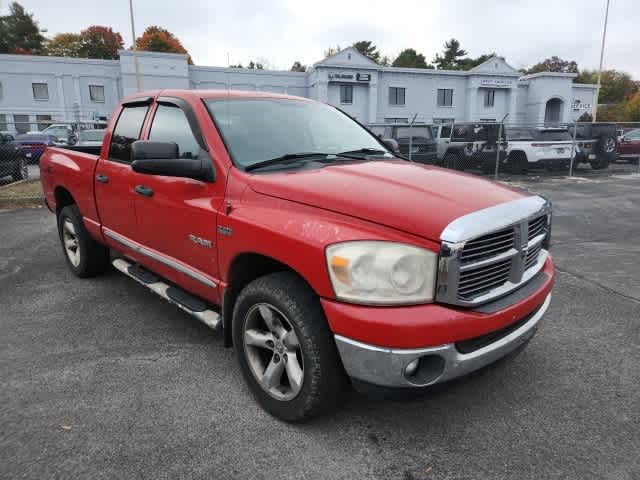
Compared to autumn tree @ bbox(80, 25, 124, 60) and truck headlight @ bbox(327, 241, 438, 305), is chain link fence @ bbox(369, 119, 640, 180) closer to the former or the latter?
truck headlight @ bbox(327, 241, 438, 305)

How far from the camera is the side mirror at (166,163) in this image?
2.94 meters

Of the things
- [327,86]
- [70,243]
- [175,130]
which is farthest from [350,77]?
[175,130]

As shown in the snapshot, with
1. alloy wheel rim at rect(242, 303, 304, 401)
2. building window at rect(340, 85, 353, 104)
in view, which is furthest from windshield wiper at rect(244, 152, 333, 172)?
building window at rect(340, 85, 353, 104)

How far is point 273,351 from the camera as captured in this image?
2.71 metres

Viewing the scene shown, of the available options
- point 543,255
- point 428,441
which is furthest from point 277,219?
point 543,255

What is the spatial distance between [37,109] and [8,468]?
43.4m

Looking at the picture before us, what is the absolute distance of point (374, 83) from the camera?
1665 inches

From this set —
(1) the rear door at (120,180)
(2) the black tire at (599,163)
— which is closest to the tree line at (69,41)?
(2) the black tire at (599,163)

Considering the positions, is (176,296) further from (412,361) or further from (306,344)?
(412,361)

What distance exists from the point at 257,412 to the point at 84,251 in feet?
10.3

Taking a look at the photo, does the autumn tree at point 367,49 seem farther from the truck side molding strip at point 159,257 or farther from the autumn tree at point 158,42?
the truck side molding strip at point 159,257

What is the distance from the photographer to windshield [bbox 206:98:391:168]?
10.4ft

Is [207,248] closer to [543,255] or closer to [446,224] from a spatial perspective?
[446,224]

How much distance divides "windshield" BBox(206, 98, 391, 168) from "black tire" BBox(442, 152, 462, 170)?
12.0 metres
